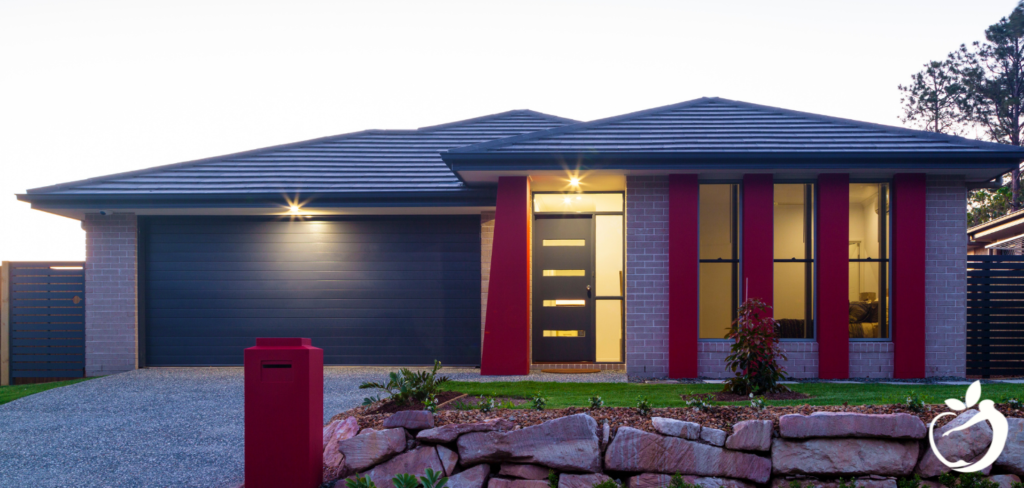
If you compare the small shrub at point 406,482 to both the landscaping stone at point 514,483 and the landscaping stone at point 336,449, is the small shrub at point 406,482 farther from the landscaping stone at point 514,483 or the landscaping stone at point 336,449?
the landscaping stone at point 336,449

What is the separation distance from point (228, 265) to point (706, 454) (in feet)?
29.7

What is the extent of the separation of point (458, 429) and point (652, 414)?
1.56 m

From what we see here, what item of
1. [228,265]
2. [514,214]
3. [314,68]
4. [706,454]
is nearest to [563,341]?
[514,214]

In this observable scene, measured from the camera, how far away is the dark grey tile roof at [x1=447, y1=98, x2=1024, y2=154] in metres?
7.93

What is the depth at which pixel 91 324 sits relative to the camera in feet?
32.1

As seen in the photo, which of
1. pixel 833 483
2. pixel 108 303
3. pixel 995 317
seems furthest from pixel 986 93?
pixel 108 303

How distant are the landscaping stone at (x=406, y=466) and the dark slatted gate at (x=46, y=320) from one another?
28.6ft

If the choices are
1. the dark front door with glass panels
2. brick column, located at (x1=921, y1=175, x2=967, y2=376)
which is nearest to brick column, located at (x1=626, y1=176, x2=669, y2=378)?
the dark front door with glass panels

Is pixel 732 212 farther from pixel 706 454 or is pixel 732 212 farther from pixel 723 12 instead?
pixel 723 12

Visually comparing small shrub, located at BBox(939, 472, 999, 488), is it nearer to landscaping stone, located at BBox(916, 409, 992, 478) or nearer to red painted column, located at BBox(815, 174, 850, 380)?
landscaping stone, located at BBox(916, 409, 992, 478)

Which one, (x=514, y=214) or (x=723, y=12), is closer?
(x=514, y=214)

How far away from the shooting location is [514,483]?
13.1ft

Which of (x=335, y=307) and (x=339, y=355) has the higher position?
(x=335, y=307)

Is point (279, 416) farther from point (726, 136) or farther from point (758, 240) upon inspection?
point (726, 136)
